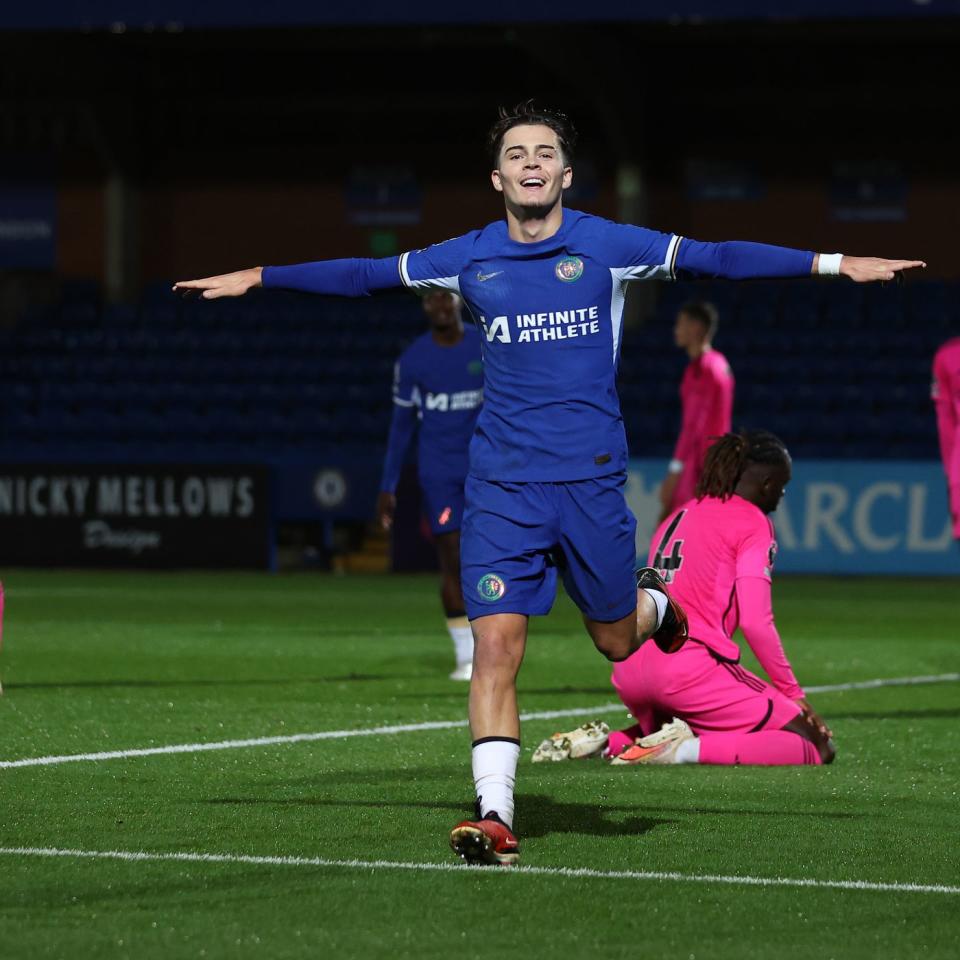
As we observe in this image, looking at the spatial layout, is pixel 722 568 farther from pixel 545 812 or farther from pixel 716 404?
pixel 716 404

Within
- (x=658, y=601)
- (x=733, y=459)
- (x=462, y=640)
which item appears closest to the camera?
(x=658, y=601)

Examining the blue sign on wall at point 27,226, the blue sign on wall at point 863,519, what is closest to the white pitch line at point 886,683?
the blue sign on wall at point 863,519

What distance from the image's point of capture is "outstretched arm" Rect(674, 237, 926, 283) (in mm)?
6082

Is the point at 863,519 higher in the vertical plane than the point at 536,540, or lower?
lower

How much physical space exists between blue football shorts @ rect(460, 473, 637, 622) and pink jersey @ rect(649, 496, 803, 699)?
6.10ft

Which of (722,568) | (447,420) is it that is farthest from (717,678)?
(447,420)

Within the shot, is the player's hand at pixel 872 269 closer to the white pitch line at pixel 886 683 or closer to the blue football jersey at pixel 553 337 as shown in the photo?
the blue football jersey at pixel 553 337

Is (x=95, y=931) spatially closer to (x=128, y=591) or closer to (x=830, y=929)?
(x=830, y=929)

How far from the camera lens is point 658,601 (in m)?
7.01

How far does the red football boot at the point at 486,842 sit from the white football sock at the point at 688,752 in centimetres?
241

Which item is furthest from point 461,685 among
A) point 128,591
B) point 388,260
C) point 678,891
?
point 128,591

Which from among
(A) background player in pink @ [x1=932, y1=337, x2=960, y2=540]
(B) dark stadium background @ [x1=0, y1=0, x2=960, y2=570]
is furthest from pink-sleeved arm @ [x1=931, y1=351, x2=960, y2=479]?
(B) dark stadium background @ [x1=0, y1=0, x2=960, y2=570]

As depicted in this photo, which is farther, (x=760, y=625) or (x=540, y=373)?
(x=760, y=625)

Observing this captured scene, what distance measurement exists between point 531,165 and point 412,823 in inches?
80.7
